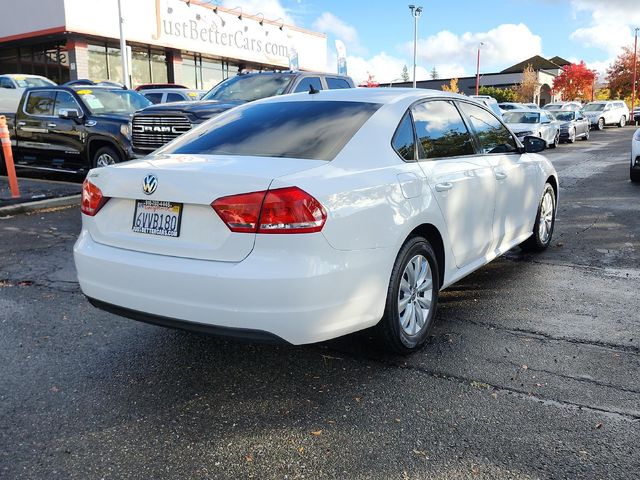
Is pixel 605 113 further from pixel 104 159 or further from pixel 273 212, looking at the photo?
pixel 273 212

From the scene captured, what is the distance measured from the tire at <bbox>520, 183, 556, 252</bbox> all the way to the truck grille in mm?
5227

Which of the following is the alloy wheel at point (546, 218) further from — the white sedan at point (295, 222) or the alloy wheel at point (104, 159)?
the alloy wheel at point (104, 159)

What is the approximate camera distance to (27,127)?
12086 millimetres

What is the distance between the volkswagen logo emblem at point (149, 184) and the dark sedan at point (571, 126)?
2496 centimetres

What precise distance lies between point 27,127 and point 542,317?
11064 millimetres

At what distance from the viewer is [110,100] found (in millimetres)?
11758

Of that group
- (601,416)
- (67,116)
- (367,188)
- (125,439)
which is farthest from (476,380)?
(67,116)

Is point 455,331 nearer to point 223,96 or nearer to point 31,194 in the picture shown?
point 223,96

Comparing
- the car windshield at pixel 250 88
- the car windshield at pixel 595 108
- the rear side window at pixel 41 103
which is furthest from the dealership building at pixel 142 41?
the car windshield at pixel 595 108

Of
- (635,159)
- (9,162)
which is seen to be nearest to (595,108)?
(635,159)

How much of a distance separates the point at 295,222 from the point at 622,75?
77.6 meters

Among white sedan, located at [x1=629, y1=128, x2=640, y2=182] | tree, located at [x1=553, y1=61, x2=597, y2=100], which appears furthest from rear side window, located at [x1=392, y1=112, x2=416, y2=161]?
tree, located at [x1=553, y1=61, x2=597, y2=100]

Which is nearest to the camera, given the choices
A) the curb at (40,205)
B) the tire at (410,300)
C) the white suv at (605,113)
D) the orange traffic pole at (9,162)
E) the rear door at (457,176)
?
the tire at (410,300)

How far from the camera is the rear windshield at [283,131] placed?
3.62 meters
